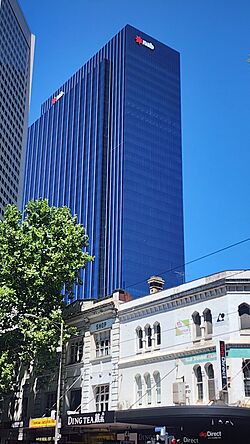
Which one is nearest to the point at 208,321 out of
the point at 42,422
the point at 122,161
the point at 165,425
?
the point at 165,425

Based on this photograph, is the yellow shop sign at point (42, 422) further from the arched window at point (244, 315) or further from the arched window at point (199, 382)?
the arched window at point (244, 315)

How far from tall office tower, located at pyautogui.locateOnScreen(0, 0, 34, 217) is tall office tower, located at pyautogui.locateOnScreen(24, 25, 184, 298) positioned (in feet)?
53.1

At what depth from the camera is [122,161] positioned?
13338cm

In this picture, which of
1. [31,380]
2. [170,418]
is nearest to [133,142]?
[31,380]

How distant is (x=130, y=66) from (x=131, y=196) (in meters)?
37.8

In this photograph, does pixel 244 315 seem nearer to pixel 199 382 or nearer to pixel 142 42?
pixel 199 382

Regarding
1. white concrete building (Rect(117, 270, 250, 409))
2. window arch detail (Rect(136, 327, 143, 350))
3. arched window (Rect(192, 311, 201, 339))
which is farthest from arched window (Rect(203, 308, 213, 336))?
window arch detail (Rect(136, 327, 143, 350))

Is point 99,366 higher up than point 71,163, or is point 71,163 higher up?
point 71,163

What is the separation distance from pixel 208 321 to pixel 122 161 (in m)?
107

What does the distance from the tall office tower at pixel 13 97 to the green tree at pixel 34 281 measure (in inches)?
3427

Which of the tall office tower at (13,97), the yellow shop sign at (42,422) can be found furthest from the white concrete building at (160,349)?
the tall office tower at (13,97)

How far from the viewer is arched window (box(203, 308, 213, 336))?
2816cm

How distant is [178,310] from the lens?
3031cm

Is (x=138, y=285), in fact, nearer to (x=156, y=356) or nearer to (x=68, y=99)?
(x=68, y=99)
